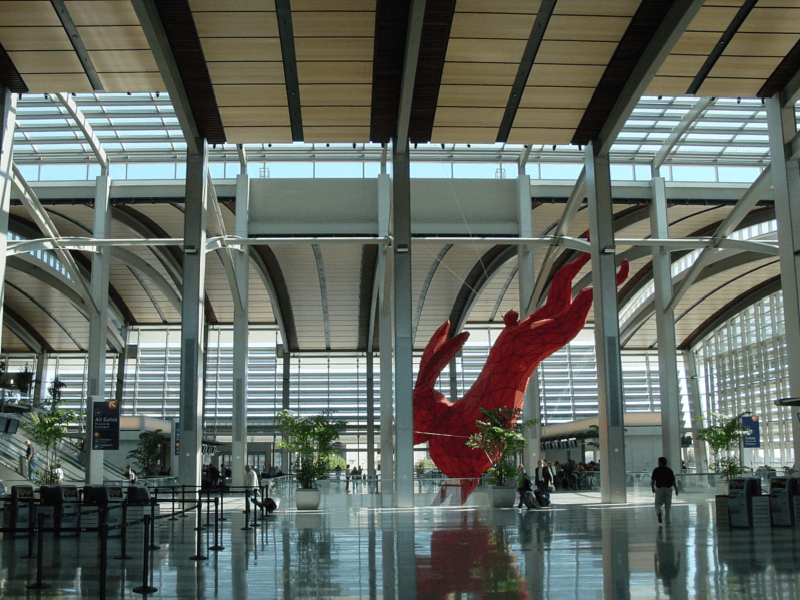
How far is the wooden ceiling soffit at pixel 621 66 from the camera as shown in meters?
16.9

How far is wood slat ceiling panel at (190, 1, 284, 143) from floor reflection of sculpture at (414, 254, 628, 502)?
8.53 meters

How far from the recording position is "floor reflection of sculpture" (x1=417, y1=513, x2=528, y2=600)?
21.7 ft

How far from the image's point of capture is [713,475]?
22.8 m

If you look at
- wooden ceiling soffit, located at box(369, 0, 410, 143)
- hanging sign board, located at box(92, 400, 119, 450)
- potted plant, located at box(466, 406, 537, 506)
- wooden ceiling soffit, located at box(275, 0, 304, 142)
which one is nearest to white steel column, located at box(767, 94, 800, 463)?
potted plant, located at box(466, 406, 537, 506)

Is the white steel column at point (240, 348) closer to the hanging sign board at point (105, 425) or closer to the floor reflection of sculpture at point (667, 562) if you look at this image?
the hanging sign board at point (105, 425)

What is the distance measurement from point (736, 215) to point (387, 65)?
12.4 meters

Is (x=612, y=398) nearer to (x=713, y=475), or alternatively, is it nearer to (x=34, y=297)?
A: (x=713, y=475)

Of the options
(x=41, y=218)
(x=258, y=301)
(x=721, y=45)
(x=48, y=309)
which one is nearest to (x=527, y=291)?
(x=721, y=45)

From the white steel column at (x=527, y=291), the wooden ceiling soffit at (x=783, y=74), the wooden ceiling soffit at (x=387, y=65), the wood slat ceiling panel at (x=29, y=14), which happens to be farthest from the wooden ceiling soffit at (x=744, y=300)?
the wood slat ceiling panel at (x=29, y=14)

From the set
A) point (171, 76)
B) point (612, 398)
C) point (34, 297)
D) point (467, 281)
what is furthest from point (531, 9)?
point (34, 297)

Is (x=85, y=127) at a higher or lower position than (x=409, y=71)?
higher

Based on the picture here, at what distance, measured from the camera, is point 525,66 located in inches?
744

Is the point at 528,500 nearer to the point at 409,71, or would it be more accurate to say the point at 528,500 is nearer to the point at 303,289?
the point at 409,71

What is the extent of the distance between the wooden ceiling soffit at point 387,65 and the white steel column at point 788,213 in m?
10.2
